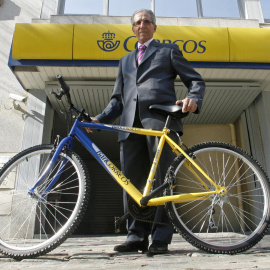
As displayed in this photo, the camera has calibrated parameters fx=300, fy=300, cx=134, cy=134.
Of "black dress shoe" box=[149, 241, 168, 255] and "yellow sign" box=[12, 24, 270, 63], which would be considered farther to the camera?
"yellow sign" box=[12, 24, 270, 63]

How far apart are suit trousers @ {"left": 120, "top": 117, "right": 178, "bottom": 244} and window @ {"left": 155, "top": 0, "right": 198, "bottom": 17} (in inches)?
187

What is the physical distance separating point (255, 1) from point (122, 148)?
5.72m

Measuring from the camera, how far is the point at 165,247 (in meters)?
1.95

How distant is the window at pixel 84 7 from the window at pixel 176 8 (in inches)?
48.8

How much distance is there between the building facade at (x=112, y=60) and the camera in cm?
472

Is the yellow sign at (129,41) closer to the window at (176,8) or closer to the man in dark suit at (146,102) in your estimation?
the window at (176,8)

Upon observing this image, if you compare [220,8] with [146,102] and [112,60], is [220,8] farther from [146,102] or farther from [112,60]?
[146,102]

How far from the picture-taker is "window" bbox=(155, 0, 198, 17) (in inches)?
251

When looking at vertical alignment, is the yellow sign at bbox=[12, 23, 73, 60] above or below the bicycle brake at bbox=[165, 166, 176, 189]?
above

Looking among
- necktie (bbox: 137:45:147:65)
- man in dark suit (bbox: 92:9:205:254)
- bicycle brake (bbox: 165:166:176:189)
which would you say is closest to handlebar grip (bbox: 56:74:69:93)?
man in dark suit (bbox: 92:9:205:254)

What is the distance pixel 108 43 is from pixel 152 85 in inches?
105

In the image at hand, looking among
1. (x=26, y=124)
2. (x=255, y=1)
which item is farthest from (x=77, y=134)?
(x=255, y=1)

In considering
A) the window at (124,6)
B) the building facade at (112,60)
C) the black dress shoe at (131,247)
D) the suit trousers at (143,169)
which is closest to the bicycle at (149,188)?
the suit trousers at (143,169)

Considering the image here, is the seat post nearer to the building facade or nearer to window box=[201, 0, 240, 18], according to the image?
the building facade
